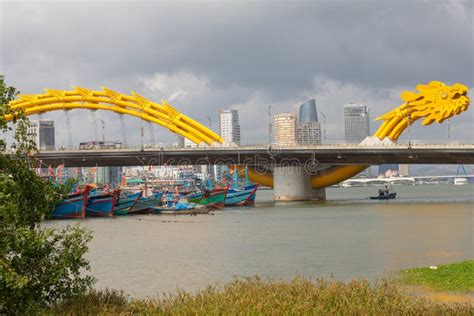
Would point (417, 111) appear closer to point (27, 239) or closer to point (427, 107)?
point (427, 107)

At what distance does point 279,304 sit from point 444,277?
10112 millimetres

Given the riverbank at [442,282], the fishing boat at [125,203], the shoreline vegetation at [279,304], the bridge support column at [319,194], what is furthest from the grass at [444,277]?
the bridge support column at [319,194]

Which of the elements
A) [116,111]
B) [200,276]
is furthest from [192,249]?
[116,111]

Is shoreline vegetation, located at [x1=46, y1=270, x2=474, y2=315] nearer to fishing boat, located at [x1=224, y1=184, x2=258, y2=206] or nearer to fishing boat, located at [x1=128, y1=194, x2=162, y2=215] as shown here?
fishing boat, located at [x1=128, y1=194, x2=162, y2=215]

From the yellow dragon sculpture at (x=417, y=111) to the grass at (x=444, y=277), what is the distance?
244ft

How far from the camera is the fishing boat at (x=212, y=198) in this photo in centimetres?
9250

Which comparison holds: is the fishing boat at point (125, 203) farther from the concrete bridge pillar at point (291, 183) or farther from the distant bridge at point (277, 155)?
the concrete bridge pillar at point (291, 183)

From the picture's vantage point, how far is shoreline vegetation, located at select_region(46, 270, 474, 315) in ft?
47.5

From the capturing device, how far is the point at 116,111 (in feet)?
343

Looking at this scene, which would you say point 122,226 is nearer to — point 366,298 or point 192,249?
point 192,249

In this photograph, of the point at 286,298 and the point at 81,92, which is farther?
the point at 81,92

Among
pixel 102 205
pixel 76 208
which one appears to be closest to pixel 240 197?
pixel 102 205

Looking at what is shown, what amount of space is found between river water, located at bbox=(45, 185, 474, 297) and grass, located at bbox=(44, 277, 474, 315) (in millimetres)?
4715

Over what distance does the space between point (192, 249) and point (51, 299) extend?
2334 centimetres
